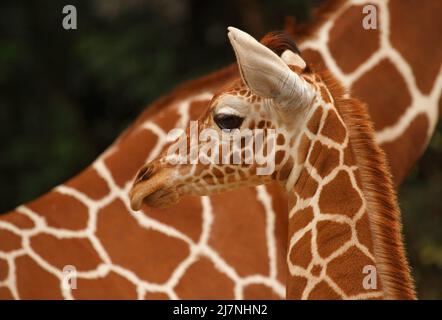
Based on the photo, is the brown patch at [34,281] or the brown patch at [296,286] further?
the brown patch at [34,281]

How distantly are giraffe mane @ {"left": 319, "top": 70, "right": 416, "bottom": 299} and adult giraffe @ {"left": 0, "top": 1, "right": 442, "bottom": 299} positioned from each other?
1322mm

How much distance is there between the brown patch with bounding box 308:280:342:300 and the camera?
2.96 meters

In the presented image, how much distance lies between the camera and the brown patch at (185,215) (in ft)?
14.3

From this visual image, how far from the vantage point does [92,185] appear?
14.5ft

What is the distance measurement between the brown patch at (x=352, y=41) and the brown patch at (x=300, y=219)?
1566mm

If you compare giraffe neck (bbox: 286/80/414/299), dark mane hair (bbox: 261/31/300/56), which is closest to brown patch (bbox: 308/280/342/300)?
giraffe neck (bbox: 286/80/414/299)

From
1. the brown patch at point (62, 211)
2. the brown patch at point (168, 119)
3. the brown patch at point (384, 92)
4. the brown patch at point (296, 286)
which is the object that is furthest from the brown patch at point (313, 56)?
the brown patch at point (296, 286)

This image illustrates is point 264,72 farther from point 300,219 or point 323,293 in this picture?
point 323,293

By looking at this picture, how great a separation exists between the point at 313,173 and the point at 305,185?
0.04m

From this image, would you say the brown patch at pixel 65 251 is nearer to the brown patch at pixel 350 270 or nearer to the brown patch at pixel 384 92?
the brown patch at pixel 384 92

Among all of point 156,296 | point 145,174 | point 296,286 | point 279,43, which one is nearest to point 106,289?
point 156,296

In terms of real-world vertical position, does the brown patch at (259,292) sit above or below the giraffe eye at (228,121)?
below

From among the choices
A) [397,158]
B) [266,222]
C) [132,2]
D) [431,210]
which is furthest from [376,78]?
[132,2]

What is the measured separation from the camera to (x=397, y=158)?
4.54 metres
